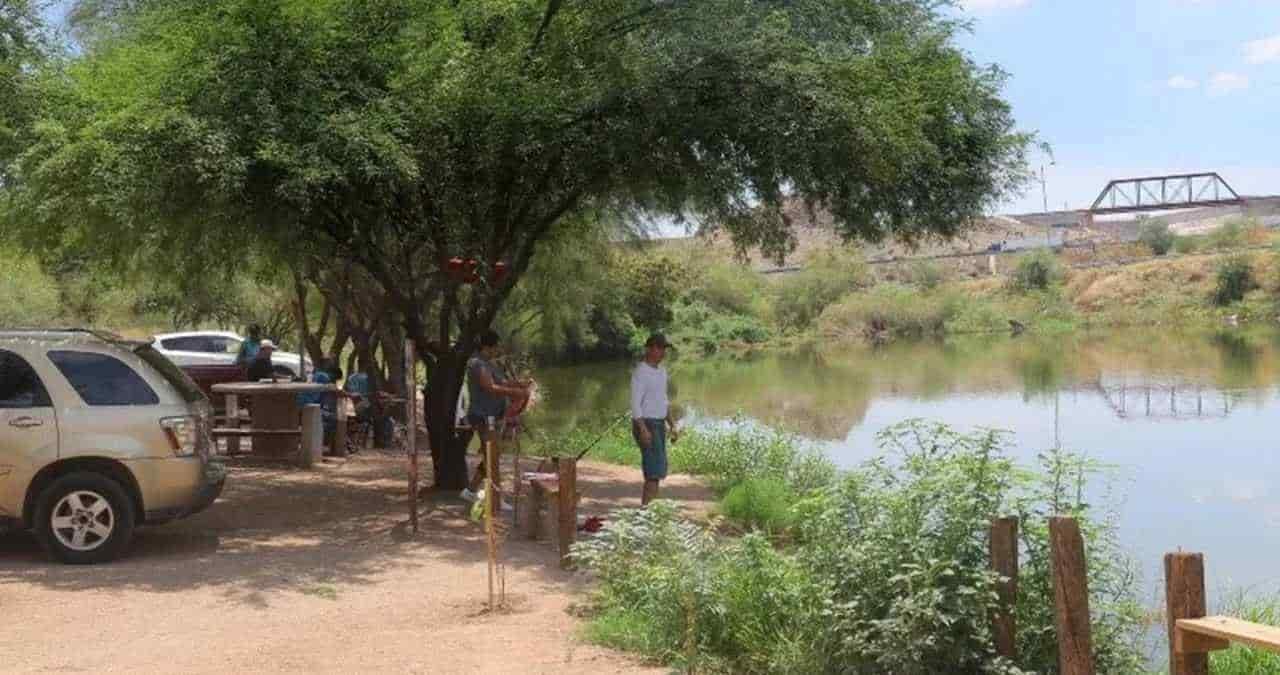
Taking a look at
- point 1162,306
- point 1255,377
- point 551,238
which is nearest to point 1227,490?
point 551,238

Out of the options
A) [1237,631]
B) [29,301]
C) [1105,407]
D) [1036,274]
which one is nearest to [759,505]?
[1237,631]

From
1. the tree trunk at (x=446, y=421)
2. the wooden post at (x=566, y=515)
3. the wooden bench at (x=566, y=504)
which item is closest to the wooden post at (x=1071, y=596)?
the wooden bench at (x=566, y=504)

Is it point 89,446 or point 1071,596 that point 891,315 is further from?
point 1071,596

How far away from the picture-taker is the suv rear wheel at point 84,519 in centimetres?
1034

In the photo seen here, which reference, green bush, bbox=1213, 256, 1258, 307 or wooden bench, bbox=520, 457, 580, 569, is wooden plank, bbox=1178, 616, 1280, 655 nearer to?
wooden bench, bbox=520, 457, 580, 569

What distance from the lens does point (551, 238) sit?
1805cm

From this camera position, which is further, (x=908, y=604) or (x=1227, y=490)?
(x=1227, y=490)

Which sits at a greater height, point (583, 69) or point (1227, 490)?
point (583, 69)

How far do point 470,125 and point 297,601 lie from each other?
15.5 ft

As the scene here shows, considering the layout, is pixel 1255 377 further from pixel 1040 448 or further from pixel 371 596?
pixel 371 596

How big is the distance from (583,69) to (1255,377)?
3103 centimetres

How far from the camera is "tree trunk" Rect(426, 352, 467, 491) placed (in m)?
14.5

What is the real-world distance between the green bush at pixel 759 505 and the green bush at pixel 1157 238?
10109cm

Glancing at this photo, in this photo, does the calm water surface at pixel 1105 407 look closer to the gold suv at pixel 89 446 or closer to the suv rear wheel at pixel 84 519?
the gold suv at pixel 89 446
